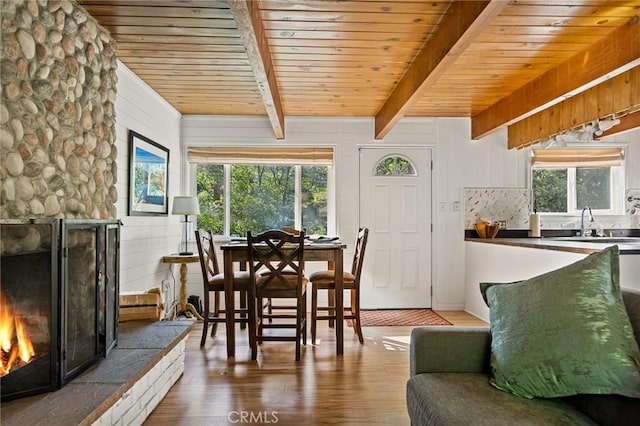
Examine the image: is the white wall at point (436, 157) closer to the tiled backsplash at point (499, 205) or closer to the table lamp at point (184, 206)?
the tiled backsplash at point (499, 205)

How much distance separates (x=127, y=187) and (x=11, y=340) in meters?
1.89

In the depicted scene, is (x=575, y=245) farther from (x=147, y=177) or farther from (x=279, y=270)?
(x=147, y=177)

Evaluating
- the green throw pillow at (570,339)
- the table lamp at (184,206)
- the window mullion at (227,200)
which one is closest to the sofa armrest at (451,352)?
the green throw pillow at (570,339)

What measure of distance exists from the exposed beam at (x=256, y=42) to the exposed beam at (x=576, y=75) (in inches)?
87.3

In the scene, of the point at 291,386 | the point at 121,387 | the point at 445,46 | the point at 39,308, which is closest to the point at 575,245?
the point at 445,46

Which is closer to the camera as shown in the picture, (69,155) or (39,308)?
(39,308)

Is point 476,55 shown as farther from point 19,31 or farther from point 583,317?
point 19,31

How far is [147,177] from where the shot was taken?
382cm

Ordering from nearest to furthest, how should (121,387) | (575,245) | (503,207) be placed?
(121,387), (575,245), (503,207)

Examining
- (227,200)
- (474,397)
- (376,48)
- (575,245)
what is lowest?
(474,397)

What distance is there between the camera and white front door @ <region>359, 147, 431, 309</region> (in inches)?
196

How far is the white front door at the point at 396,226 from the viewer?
16.3 feet

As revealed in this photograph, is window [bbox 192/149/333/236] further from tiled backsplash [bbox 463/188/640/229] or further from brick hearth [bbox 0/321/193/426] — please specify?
brick hearth [bbox 0/321/193/426]

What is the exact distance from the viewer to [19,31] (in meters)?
1.80
